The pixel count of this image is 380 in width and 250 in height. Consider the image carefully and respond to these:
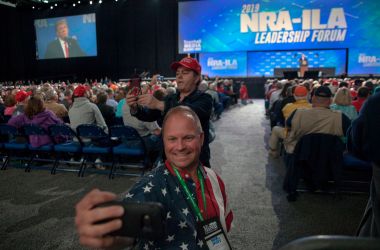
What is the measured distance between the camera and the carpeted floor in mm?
2844

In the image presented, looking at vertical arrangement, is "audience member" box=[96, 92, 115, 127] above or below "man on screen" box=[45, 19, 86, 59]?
below

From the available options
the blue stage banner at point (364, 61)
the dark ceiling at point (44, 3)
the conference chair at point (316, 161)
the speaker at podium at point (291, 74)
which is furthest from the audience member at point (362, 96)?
the dark ceiling at point (44, 3)

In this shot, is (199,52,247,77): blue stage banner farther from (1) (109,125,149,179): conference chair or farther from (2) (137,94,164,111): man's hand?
(2) (137,94,164,111): man's hand

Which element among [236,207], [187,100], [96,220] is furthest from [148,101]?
[236,207]

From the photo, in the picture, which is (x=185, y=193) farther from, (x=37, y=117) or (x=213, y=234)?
(x=37, y=117)

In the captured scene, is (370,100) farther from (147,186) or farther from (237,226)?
(237,226)

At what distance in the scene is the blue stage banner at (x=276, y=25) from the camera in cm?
1473

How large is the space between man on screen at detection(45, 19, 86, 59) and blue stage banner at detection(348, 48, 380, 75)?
15.7 meters

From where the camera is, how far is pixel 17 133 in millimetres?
4898

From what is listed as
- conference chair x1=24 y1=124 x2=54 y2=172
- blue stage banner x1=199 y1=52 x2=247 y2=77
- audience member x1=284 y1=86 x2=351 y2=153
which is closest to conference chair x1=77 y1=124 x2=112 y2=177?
conference chair x1=24 y1=124 x2=54 y2=172

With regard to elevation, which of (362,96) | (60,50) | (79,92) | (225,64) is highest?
(60,50)

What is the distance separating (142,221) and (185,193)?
65 centimetres

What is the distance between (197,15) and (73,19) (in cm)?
820

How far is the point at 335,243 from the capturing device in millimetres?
583
